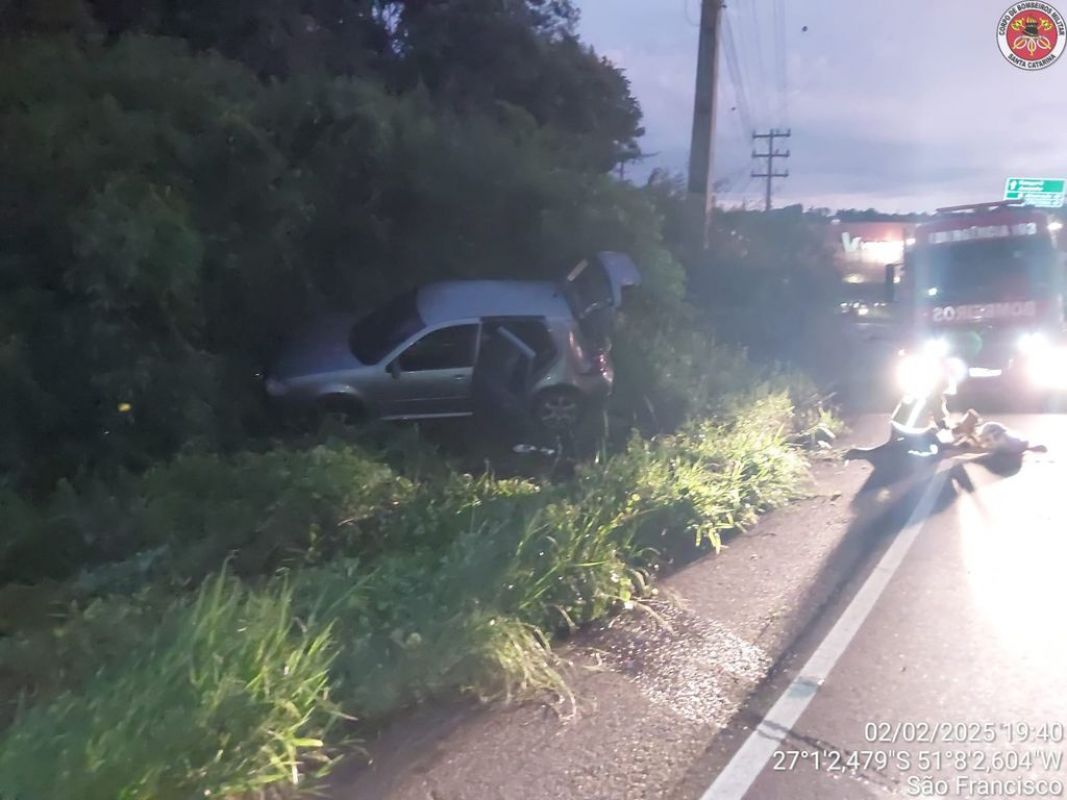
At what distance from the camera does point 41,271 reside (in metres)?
11.0

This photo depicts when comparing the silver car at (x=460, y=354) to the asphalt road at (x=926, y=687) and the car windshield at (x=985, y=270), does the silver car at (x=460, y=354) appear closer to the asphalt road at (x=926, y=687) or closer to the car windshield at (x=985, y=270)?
the asphalt road at (x=926, y=687)

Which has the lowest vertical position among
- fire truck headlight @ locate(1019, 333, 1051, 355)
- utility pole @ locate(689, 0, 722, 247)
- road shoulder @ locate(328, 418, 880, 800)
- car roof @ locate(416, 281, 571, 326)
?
road shoulder @ locate(328, 418, 880, 800)

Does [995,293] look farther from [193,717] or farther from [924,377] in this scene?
[193,717]

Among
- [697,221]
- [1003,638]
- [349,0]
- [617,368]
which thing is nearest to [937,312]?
[697,221]

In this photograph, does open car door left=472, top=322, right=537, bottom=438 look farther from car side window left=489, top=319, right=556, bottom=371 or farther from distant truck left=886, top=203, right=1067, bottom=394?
distant truck left=886, top=203, right=1067, bottom=394

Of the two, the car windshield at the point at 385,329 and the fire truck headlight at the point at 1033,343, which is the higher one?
the car windshield at the point at 385,329

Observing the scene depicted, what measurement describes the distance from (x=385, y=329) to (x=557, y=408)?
2.08 meters

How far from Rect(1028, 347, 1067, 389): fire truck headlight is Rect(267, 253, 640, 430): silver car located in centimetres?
891

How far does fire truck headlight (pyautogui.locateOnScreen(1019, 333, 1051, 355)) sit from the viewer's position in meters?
19.3

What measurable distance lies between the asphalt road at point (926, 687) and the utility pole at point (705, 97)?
456 inches

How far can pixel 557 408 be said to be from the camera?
528 inches

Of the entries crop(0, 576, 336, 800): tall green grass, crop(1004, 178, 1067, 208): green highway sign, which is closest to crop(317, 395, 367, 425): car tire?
crop(0, 576, 336, 800): tall green grass

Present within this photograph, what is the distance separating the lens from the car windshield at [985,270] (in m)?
19.5

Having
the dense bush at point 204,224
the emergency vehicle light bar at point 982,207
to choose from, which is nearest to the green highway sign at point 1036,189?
the emergency vehicle light bar at point 982,207
